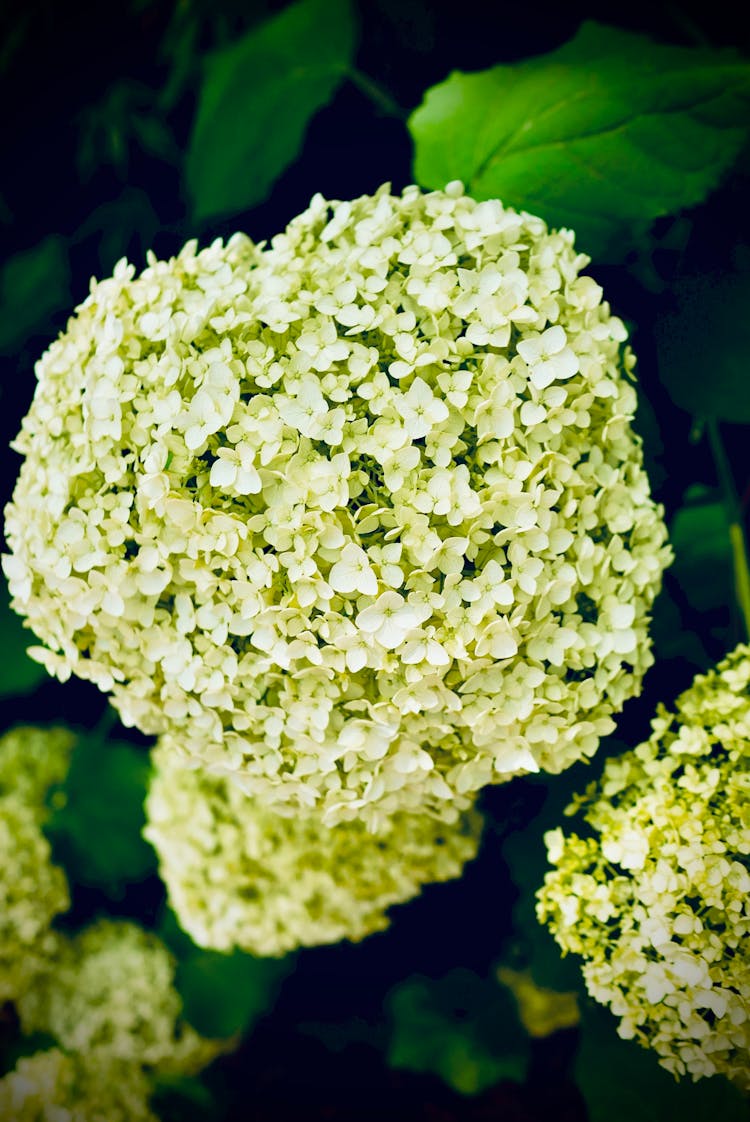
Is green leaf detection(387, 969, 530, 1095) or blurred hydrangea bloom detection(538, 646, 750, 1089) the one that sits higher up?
blurred hydrangea bloom detection(538, 646, 750, 1089)

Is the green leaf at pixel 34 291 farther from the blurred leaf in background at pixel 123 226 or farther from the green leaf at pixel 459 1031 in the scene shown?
the green leaf at pixel 459 1031

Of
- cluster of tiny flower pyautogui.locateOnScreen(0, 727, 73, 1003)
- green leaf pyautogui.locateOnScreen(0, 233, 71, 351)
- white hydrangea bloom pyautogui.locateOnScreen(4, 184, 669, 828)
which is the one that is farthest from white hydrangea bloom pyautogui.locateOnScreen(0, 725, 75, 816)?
white hydrangea bloom pyautogui.locateOnScreen(4, 184, 669, 828)

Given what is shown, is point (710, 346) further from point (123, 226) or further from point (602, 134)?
point (123, 226)

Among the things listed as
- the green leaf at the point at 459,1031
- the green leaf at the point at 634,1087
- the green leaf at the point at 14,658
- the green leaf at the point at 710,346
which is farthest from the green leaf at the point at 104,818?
the green leaf at the point at 710,346

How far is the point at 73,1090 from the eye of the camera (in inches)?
45.9

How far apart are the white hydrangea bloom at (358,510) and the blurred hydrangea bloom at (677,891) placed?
76 mm

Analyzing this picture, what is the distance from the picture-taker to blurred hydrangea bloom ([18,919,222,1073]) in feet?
4.07

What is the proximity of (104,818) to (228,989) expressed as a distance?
30 centimetres

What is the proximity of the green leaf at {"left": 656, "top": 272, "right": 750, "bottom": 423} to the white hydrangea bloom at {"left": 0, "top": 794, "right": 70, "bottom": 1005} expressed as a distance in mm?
1092

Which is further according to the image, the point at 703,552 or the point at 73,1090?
the point at 73,1090

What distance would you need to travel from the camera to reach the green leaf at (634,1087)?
0.75m

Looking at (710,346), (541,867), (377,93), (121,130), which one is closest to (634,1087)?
(541,867)

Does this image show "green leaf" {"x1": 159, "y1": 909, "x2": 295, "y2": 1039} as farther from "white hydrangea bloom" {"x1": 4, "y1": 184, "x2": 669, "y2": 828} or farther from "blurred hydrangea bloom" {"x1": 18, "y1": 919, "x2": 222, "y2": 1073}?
"white hydrangea bloom" {"x1": 4, "y1": 184, "x2": 669, "y2": 828}

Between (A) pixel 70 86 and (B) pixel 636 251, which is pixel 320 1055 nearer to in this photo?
(B) pixel 636 251
